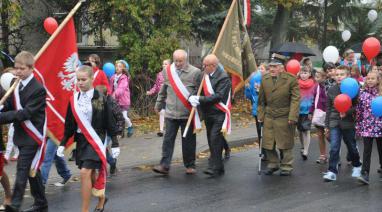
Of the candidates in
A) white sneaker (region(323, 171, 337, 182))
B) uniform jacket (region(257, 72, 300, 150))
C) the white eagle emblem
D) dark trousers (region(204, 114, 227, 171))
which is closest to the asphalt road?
white sneaker (region(323, 171, 337, 182))

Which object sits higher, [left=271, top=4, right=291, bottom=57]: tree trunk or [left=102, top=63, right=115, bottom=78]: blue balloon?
[left=271, top=4, right=291, bottom=57]: tree trunk

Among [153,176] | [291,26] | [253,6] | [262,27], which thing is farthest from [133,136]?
[291,26]

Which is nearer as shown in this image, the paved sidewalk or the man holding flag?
the man holding flag

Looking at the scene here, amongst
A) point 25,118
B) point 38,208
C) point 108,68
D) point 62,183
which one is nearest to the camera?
point 25,118

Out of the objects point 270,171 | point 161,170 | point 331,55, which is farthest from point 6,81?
point 331,55

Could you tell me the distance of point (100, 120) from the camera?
711 centimetres

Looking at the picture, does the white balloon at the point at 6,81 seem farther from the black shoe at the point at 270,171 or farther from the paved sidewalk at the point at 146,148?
the black shoe at the point at 270,171

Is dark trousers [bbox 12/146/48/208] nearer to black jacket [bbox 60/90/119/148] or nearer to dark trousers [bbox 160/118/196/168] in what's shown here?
black jacket [bbox 60/90/119/148]

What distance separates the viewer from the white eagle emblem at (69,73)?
7.98 m

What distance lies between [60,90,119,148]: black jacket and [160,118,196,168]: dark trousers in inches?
103

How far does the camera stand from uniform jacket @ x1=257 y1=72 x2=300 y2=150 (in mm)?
9680

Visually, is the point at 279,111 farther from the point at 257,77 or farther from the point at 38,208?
the point at 38,208

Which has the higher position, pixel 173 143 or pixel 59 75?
pixel 59 75

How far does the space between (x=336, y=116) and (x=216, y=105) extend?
1741 millimetres
